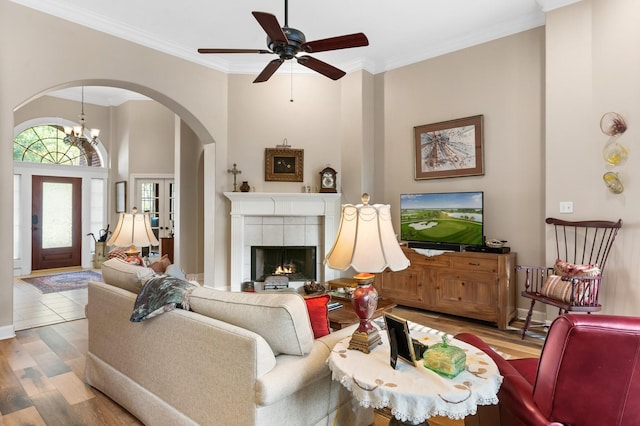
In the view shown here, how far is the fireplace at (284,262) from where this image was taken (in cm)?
541

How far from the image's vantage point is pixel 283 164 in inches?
213

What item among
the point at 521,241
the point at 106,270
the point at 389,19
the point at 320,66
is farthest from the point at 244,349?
the point at 389,19

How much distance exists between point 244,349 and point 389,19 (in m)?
4.04

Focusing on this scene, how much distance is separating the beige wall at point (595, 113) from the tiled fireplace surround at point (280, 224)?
9.26 feet

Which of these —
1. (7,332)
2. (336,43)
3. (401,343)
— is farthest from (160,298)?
(7,332)

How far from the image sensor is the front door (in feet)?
23.5

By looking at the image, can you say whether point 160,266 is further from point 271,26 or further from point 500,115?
point 500,115

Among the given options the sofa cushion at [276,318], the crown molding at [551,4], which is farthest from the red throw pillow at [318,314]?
the crown molding at [551,4]

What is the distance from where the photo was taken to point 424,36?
14.7ft

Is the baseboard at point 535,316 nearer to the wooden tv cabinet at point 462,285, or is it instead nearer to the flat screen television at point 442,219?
the wooden tv cabinet at point 462,285

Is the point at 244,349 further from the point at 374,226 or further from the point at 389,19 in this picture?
the point at 389,19

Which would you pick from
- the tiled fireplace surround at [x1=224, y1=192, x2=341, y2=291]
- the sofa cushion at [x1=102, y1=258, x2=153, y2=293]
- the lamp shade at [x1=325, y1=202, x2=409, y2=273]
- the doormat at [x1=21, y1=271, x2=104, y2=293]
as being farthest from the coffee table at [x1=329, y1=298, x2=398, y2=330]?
the doormat at [x1=21, y1=271, x2=104, y2=293]

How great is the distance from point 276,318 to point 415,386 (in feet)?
2.07

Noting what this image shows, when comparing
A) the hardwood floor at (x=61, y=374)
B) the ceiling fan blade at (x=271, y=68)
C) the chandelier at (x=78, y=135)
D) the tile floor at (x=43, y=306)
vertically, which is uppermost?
the chandelier at (x=78, y=135)
